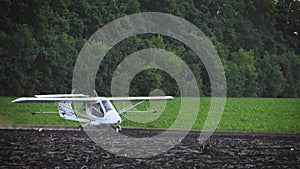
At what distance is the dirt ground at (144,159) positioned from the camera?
86.8 ft

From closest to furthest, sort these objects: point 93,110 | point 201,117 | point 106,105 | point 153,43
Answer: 1. point 106,105
2. point 93,110
3. point 201,117
4. point 153,43

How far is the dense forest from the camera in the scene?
62.0 metres

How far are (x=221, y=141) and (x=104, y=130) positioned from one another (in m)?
7.60

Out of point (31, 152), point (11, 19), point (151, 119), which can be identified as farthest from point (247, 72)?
point (31, 152)

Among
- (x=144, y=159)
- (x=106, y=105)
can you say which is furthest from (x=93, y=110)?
(x=144, y=159)

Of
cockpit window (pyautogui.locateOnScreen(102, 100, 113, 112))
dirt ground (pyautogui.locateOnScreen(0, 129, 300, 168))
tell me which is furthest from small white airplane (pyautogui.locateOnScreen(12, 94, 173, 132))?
dirt ground (pyautogui.locateOnScreen(0, 129, 300, 168))

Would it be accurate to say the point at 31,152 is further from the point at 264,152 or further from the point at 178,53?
the point at 178,53

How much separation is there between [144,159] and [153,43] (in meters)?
44.0

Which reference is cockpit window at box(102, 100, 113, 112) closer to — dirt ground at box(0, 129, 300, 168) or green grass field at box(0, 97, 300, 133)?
dirt ground at box(0, 129, 300, 168)

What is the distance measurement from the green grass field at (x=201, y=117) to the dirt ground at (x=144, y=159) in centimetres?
607

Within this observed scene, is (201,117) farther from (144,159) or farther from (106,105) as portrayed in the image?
(144,159)

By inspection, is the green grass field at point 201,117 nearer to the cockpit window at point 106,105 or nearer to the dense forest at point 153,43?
the cockpit window at point 106,105

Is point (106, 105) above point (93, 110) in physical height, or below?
above

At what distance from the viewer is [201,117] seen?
5156 centimetres
